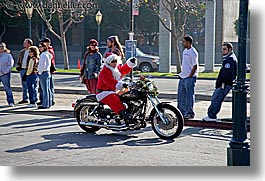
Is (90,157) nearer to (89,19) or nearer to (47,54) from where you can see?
(47,54)

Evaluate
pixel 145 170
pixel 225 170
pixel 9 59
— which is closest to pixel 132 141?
pixel 145 170

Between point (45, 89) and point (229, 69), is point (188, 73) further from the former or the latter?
point (45, 89)

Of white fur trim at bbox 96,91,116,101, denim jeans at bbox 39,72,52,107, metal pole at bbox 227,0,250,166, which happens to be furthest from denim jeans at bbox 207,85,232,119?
metal pole at bbox 227,0,250,166

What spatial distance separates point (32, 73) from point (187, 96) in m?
4.57

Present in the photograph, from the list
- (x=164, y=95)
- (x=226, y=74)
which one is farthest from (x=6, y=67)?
(x=226, y=74)

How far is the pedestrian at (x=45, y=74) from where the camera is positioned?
538 inches

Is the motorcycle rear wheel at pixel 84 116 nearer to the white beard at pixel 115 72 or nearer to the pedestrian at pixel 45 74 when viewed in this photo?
the white beard at pixel 115 72

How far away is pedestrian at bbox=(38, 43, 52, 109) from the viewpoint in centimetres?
1366

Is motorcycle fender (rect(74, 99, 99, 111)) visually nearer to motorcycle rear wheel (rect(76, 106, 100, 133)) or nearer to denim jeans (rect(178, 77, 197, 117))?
motorcycle rear wheel (rect(76, 106, 100, 133))

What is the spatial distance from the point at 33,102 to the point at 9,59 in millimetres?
1317

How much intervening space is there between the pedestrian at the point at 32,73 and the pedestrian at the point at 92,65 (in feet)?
→ 6.47

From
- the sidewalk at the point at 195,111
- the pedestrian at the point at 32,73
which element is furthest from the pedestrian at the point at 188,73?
the pedestrian at the point at 32,73

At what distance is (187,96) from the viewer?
12.2 meters

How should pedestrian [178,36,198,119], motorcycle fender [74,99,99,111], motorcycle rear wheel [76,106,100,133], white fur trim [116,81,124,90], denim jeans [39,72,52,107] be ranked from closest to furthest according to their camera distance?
white fur trim [116,81,124,90]
motorcycle fender [74,99,99,111]
motorcycle rear wheel [76,106,100,133]
pedestrian [178,36,198,119]
denim jeans [39,72,52,107]
